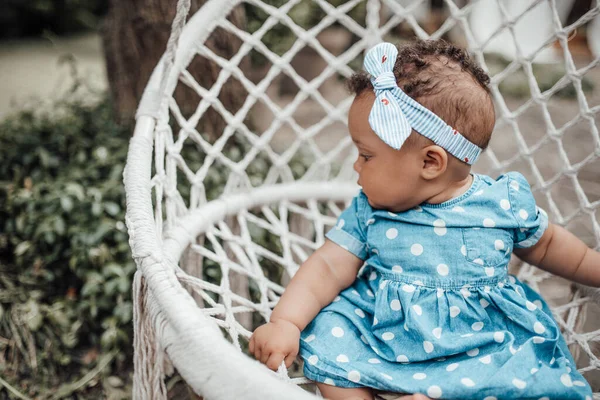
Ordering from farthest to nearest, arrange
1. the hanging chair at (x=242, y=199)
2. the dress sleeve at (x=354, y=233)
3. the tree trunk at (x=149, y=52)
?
the tree trunk at (x=149, y=52), the dress sleeve at (x=354, y=233), the hanging chair at (x=242, y=199)

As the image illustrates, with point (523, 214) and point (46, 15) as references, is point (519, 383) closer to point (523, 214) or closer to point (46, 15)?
point (523, 214)

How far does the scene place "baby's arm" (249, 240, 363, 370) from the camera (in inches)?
35.7

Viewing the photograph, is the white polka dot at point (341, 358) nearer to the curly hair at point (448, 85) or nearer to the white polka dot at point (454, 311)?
the white polka dot at point (454, 311)

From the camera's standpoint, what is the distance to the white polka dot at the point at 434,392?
2.77 ft

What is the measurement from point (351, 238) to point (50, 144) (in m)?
1.39

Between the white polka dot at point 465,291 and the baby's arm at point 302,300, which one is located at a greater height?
the white polka dot at point 465,291

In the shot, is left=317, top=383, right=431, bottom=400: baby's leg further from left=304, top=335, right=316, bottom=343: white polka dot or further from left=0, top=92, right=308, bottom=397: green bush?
left=0, top=92, right=308, bottom=397: green bush

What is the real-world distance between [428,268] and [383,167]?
21 cm

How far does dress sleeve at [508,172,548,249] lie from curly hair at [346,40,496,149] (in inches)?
5.1

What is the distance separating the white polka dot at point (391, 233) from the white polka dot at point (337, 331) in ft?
0.66

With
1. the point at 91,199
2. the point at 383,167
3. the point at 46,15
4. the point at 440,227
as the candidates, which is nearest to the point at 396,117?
the point at 383,167

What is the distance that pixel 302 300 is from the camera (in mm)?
989

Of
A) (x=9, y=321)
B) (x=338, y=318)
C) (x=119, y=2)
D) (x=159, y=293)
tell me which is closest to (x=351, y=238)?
(x=338, y=318)

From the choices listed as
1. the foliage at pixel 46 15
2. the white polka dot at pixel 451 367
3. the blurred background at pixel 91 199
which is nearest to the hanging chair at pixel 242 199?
the blurred background at pixel 91 199
